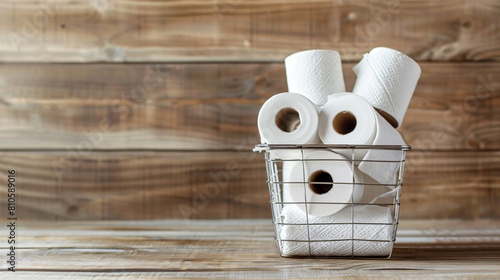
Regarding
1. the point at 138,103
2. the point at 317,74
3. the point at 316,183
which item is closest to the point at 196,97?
the point at 138,103

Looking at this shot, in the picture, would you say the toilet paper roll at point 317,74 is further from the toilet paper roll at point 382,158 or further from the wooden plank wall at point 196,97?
the wooden plank wall at point 196,97

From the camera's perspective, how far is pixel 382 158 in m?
0.68

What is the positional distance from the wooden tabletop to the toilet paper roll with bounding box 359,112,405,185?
0.13 m

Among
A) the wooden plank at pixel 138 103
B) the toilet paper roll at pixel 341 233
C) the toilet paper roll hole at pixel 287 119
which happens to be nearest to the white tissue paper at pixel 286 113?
the toilet paper roll hole at pixel 287 119

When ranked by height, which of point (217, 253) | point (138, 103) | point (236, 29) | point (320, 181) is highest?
point (236, 29)

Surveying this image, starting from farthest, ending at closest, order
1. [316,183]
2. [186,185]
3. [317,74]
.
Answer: [186,185] < [317,74] < [316,183]

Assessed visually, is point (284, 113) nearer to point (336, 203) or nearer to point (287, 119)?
point (287, 119)

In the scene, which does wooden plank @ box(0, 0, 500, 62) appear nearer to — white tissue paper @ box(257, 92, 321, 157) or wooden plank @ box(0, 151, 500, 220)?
wooden plank @ box(0, 151, 500, 220)

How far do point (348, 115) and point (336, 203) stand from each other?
133mm

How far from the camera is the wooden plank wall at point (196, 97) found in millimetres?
1078

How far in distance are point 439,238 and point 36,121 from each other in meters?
0.91

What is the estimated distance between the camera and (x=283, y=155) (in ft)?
2.31

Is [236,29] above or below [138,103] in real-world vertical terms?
above

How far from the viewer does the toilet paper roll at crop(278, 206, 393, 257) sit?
68 centimetres
